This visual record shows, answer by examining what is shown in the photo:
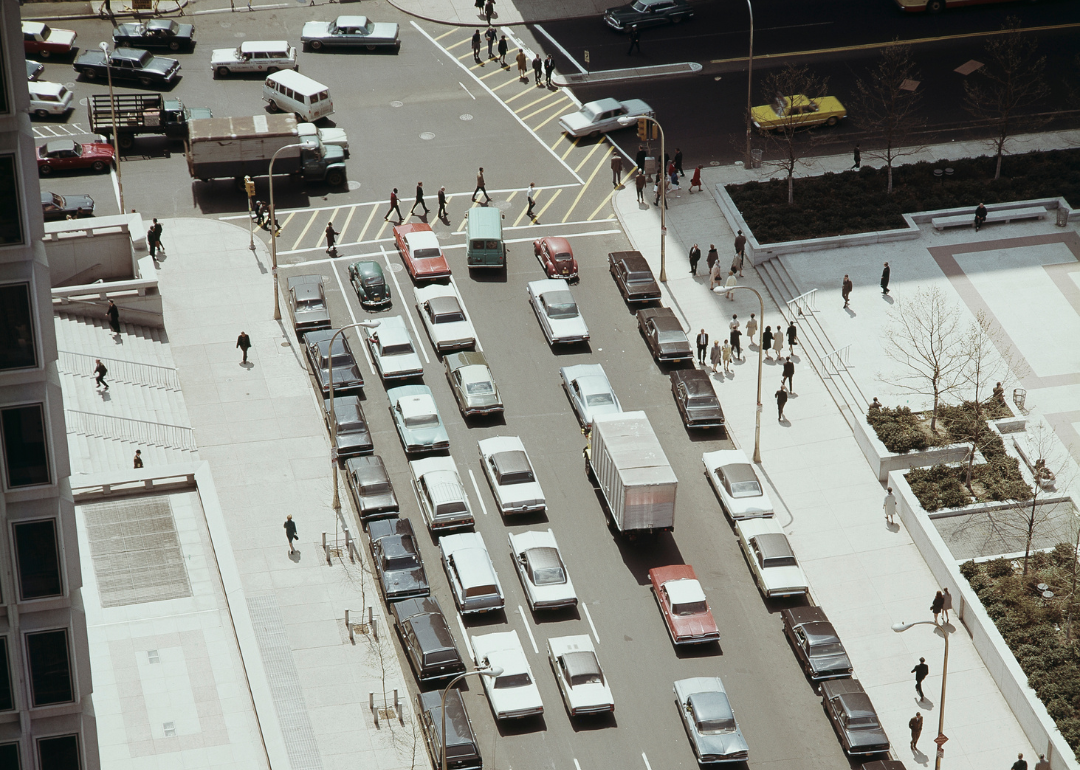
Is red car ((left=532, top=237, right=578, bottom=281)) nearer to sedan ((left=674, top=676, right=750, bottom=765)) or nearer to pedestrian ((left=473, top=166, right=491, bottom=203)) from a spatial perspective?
pedestrian ((left=473, top=166, right=491, bottom=203))

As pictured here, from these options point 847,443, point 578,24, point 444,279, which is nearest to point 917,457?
point 847,443

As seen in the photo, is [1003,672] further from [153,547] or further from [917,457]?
[153,547]

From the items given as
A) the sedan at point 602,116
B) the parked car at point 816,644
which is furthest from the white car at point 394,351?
the sedan at point 602,116

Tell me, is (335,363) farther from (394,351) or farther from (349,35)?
(349,35)

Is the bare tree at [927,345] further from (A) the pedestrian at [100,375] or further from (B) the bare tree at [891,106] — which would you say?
(A) the pedestrian at [100,375]

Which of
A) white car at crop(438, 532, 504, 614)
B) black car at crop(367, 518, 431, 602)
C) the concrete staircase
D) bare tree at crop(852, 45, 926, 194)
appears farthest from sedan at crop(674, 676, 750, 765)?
bare tree at crop(852, 45, 926, 194)

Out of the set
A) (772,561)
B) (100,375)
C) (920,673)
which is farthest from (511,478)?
(100,375)
